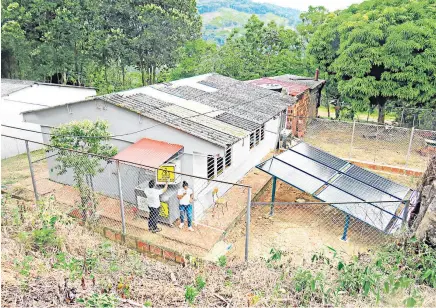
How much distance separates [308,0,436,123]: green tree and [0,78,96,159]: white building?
50.2ft

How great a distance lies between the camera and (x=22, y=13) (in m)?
21.4

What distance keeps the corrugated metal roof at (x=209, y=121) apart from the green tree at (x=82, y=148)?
2.42 metres

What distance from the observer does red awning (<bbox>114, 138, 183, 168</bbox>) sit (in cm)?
932

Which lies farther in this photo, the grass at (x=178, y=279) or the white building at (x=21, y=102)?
the white building at (x=21, y=102)

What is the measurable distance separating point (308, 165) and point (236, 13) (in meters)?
133

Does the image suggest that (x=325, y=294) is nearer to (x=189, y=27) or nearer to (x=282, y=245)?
(x=282, y=245)

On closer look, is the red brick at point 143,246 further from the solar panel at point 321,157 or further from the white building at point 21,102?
the white building at point 21,102

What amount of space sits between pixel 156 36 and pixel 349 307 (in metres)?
22.2

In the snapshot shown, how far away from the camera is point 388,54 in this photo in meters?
17.7

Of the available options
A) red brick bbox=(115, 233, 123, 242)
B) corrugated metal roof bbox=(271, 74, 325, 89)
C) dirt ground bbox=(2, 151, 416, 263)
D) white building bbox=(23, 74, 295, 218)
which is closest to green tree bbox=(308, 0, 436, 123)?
corrugated metal roof bbox=(271, 74, 325, 89)

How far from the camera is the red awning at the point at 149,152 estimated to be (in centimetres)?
932

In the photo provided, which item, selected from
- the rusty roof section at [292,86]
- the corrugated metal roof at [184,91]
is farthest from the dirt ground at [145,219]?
the rusty roof section at [292,86]

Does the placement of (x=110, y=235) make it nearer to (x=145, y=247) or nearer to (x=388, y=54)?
(x=145, y=247)

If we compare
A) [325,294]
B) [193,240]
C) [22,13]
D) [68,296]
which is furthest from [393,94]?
[22,13]
